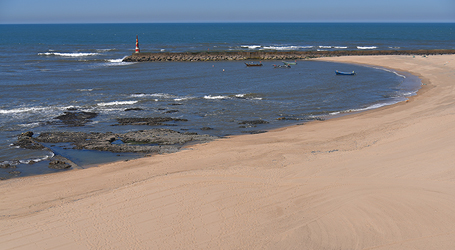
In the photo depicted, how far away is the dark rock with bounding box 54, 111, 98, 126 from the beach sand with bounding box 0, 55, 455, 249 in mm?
7561

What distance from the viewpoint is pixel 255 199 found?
10.3 meters

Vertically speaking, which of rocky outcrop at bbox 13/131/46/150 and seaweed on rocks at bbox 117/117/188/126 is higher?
seaweed on rocks at bbox 117/117/188/126

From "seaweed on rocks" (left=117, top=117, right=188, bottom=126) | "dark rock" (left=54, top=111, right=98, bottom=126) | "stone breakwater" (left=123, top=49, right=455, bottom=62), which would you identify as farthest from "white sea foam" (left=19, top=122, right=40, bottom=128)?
"stone breakwater" (left=123, top=49, right=455, bottom=62)

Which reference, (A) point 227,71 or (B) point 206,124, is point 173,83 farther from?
(B) point 206,124

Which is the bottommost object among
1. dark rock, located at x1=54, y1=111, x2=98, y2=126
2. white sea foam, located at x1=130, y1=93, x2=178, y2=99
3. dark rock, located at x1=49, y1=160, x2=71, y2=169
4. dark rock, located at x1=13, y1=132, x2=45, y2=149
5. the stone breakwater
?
dark rock, located at x1=49, y1=160, x2=71, y2=169

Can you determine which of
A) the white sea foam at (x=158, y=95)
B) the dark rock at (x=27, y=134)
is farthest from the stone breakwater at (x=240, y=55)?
the dark rock at (x=27, y=134)

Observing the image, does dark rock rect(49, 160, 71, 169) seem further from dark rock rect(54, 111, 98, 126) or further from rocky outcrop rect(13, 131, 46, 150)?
dark rock rect(54, 111, 98, 126)

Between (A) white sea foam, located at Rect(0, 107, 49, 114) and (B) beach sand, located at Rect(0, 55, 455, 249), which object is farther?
(A) white sea foam, located at Rect(0, 107, 49, 114)

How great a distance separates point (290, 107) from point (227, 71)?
20.1 meters

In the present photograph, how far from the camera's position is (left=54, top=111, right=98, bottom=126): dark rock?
65.9ft

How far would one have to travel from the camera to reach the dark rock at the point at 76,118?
20.1 meters

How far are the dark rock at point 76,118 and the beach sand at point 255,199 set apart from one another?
24.8 ft

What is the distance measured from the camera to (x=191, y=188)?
10922 mm

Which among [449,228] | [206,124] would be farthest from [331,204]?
[206,124]
